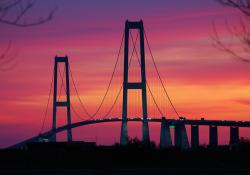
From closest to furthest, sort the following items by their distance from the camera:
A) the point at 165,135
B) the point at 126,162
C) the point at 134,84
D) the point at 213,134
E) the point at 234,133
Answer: the point at 126,162 → the point at 165,135 → the point at 213,134 → the point at 234,133 → the point at 134,84

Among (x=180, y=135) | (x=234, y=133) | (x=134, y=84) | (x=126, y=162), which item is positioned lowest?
(x=180, y=135)

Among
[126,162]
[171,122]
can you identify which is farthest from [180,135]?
[126,162]

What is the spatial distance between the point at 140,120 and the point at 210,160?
45.3 metres

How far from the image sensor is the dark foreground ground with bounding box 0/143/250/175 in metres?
25.3

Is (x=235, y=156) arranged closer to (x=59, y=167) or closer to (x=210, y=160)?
(x=210, y=160)

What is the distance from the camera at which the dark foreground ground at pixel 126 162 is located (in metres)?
25.3

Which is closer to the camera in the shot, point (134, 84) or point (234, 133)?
point (234, 133)

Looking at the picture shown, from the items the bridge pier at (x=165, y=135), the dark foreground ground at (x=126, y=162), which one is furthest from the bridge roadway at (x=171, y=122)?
the dark foreground ground at (x=126, y=162)

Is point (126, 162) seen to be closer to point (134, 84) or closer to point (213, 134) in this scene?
point (213, 134)

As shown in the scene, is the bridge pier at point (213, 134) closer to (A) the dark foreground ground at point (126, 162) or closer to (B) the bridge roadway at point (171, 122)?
(B) the bridge roadway at point (171, 122)

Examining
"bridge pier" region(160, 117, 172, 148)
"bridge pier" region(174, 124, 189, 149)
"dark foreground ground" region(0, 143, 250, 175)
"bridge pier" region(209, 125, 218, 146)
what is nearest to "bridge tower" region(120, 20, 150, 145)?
"bridge pier" region(160, 117, 172, 148)

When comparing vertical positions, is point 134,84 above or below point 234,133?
above

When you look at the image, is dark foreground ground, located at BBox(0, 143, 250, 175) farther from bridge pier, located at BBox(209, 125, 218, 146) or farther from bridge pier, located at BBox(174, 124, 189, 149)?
bridge pier, located at BBox(174, 124, 189, 149)

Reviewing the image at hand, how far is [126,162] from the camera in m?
29.7
